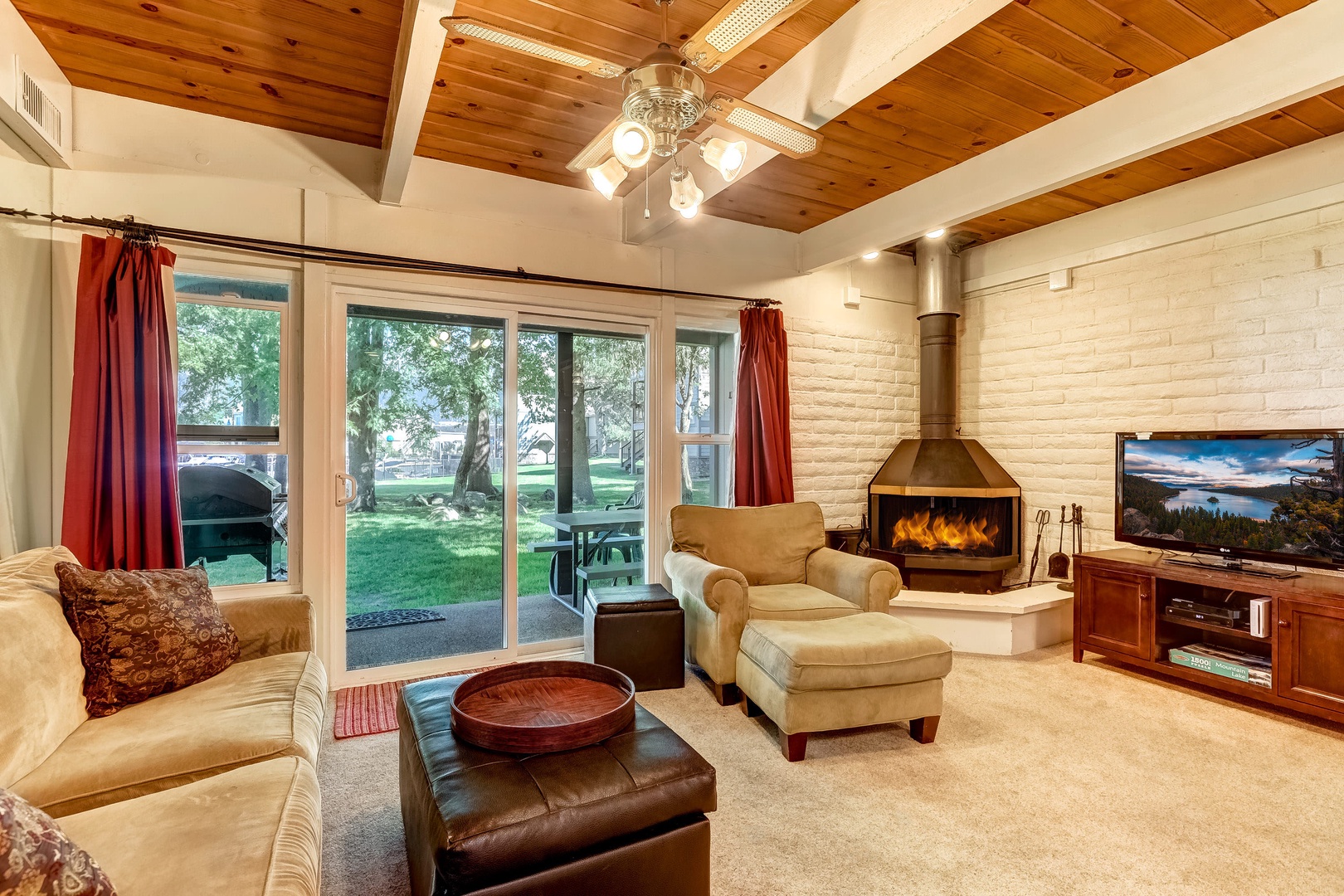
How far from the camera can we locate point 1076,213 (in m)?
3.89

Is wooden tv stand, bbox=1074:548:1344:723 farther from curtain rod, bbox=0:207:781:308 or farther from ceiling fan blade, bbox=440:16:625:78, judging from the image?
ceiling fan blade, bbox=440:16:625:78

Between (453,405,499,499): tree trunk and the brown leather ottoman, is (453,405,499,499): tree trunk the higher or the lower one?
the higher one

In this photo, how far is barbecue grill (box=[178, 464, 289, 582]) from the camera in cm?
280

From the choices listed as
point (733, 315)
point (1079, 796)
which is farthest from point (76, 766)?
point (733, 315)

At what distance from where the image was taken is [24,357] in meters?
2.39

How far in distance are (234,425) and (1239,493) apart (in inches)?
180

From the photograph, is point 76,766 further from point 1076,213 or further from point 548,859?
point 1076,213

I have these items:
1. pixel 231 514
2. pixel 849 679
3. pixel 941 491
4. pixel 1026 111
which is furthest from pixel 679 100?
pixel 941 491

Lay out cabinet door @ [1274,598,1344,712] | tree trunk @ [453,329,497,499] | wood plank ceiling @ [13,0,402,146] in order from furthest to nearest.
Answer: tree trunk @ [453,329,497,499] → cabinet door @ [1274,598,1344,712] → wood plank ceiling @ [13,0,402,146]

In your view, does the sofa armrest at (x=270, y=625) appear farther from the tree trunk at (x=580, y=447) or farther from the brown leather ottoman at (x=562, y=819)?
the tree trunk at (x=580, y=447)

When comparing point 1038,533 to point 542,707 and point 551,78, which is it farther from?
point 551,78

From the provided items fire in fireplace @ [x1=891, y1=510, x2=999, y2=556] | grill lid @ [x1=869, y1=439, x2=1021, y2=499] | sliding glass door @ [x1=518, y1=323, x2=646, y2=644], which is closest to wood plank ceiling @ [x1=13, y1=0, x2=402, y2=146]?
sliding glass door @ [x1=518, y1=323, x2=646, y2=644]

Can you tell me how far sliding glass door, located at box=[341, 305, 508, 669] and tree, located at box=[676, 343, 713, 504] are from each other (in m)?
1.10

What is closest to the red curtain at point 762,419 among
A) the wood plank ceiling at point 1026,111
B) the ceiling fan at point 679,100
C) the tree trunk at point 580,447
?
the wood plank ceiling at point 1026,111
